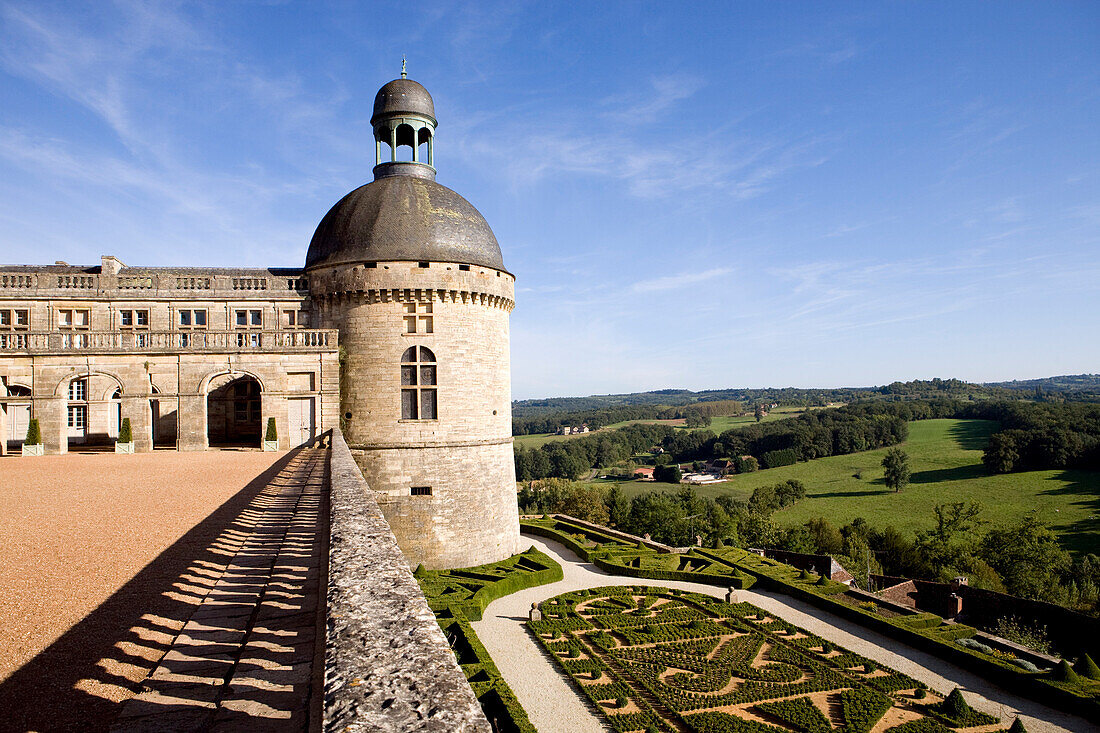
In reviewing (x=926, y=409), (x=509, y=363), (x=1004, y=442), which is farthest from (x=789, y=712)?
(x=926, y=409)

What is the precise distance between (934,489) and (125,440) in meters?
76.3

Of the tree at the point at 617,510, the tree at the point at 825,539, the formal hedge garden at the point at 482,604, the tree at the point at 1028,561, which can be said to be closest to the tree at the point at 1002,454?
the tree at the point at 1028,561

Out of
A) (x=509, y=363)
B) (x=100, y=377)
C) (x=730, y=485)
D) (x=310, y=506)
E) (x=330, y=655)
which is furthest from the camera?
(x=730, y=485)

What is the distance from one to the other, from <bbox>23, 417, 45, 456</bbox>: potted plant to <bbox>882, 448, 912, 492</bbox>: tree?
255 feet

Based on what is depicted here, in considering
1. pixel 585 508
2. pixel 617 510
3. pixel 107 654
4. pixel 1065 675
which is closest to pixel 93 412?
pixel 107 654

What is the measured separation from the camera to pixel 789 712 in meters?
17.6

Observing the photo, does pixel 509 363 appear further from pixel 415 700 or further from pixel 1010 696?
pixel 415 700

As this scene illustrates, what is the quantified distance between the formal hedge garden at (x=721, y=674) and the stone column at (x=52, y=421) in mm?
17816

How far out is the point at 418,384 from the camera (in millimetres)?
24844

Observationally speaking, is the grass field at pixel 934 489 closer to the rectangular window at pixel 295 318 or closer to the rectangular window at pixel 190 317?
the rectangular window at pixel 295 318

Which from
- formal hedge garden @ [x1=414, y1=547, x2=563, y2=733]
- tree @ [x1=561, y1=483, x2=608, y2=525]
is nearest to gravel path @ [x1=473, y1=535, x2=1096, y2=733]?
formal hedge garden @ [x1=414, y1=547, x2=563, y2=733]

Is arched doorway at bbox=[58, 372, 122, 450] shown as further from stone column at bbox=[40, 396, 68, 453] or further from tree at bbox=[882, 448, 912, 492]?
tree at bbox=[882, 448, 912, 492]

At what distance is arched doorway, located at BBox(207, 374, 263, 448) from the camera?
26.0 m

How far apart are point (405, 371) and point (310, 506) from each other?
13.5 m
